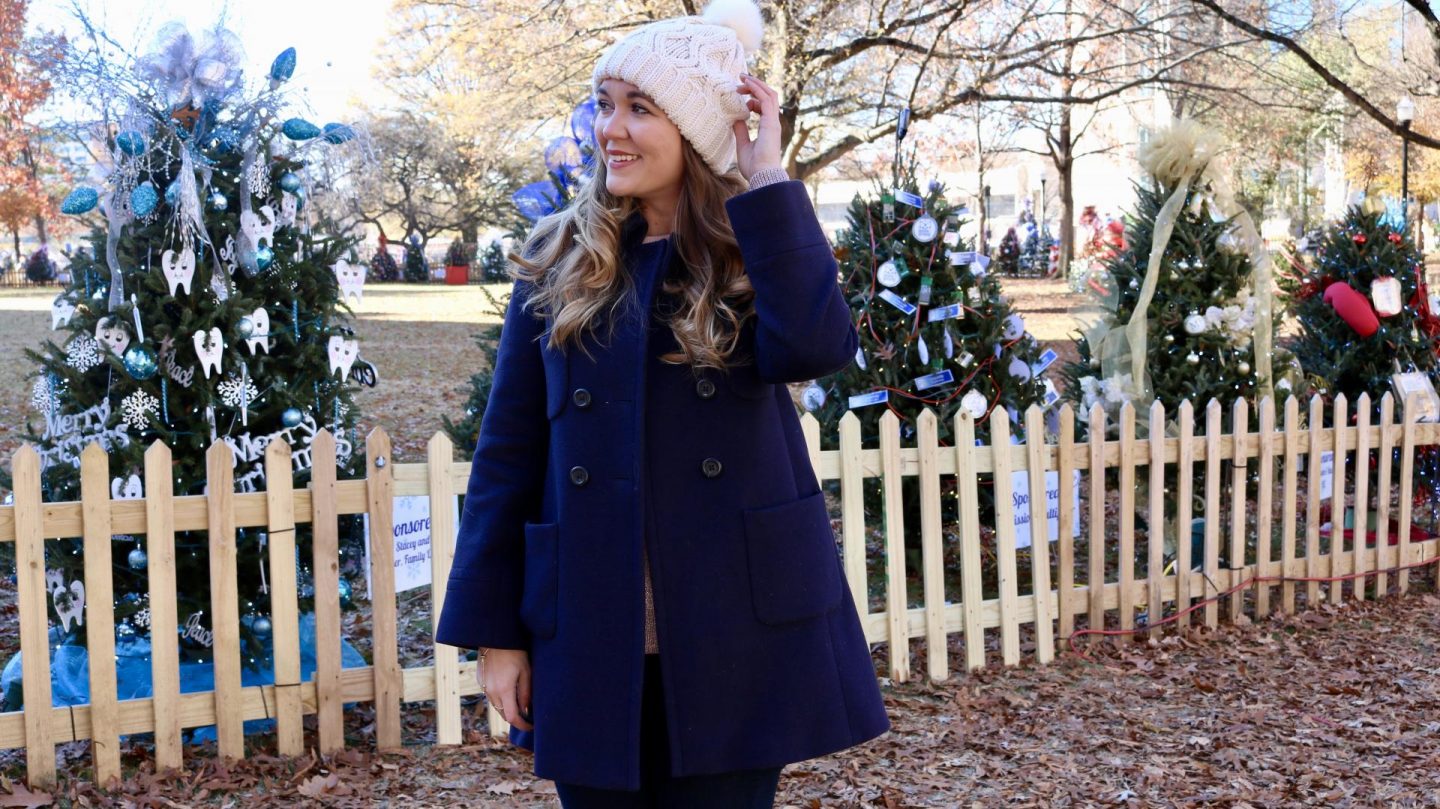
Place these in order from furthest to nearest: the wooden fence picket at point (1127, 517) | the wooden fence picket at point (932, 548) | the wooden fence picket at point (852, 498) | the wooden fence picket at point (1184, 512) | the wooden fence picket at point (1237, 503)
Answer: the wooden fence picket at point (1237, 503) < the wooden fence picket at point (1184, 512) < the wooden fence picket at point (1127, 517) < the wooden fence picket at point (932, 548) < the wooden fence picket at point (852, 498)

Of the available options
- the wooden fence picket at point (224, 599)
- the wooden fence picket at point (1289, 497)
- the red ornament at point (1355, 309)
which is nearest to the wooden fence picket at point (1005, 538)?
the wooden fence picket at point (1289, 497)

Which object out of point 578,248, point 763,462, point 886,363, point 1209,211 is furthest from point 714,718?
point 1209,211

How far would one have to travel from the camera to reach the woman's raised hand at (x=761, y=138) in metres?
1.99

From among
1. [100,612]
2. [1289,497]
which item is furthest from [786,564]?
[1289,497]

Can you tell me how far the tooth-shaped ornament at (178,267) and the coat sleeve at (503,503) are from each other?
269 cm

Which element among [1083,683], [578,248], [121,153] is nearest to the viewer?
[578,248]

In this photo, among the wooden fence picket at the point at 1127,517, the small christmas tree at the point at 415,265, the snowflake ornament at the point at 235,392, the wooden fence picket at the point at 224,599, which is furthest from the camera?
the small christmas tree at the point at 415,265

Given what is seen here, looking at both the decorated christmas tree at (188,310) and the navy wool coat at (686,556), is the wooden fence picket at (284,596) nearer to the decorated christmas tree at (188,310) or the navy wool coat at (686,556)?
the decorated christmas tree at (188,310)

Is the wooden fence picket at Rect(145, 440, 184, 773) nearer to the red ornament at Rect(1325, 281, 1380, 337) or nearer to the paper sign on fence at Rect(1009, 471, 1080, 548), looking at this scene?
the paper sign on fence at Rect(1009, 471, 1080, 548)

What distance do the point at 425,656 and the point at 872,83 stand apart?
16128 millimetres

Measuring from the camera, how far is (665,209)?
2.13m

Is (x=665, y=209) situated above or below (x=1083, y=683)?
above

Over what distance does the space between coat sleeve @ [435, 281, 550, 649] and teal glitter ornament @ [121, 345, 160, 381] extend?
2.71m

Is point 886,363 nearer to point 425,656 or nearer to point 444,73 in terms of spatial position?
point 425,656
